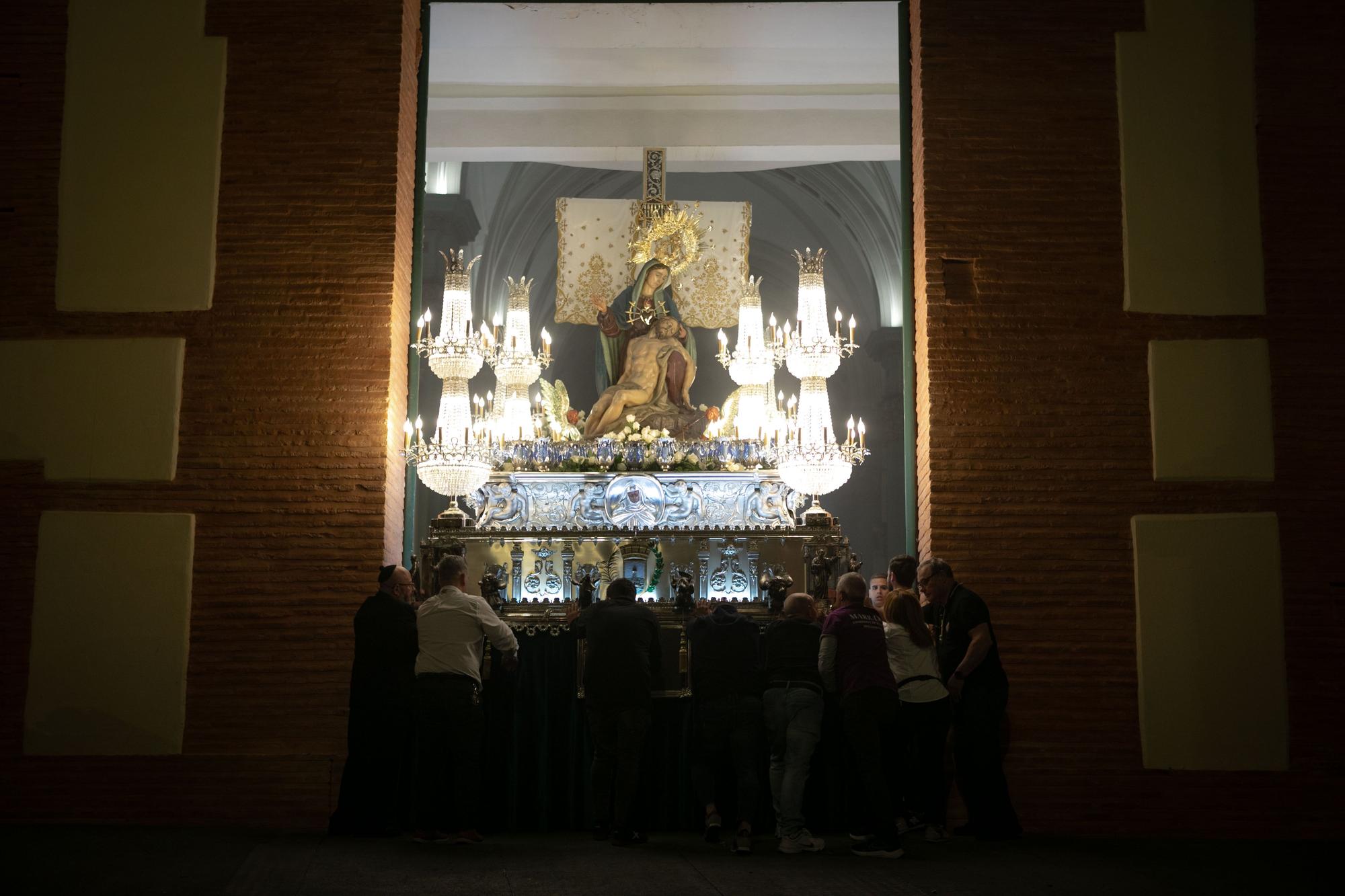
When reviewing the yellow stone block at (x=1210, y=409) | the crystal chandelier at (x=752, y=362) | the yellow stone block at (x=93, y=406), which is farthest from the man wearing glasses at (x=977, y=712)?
the yellow stone block at (x=93, y=406)

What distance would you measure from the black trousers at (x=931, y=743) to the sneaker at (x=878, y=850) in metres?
0.64

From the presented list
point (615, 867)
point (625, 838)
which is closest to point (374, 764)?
point (625, 838)

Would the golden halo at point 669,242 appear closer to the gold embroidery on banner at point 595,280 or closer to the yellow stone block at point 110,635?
the gold embroidery on banner at point 595,280

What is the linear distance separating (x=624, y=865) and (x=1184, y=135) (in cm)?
621

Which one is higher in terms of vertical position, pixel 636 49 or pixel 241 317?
pixel 636 49

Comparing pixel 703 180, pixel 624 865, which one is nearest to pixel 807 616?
pixel 624 865

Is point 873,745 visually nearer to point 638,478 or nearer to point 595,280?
point 638,478

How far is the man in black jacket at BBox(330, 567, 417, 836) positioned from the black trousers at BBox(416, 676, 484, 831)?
234 mm

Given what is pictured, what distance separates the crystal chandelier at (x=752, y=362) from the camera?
1091 cm

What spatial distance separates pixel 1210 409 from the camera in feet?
28.7

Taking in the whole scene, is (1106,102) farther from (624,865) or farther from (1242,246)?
(624,865)

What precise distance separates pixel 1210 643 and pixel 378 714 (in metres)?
5.21

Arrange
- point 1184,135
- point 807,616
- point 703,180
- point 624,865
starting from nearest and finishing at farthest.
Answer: point 624,865 < point 807,616 < point 1184,135 < point 703,180

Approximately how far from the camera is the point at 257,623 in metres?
8.52
